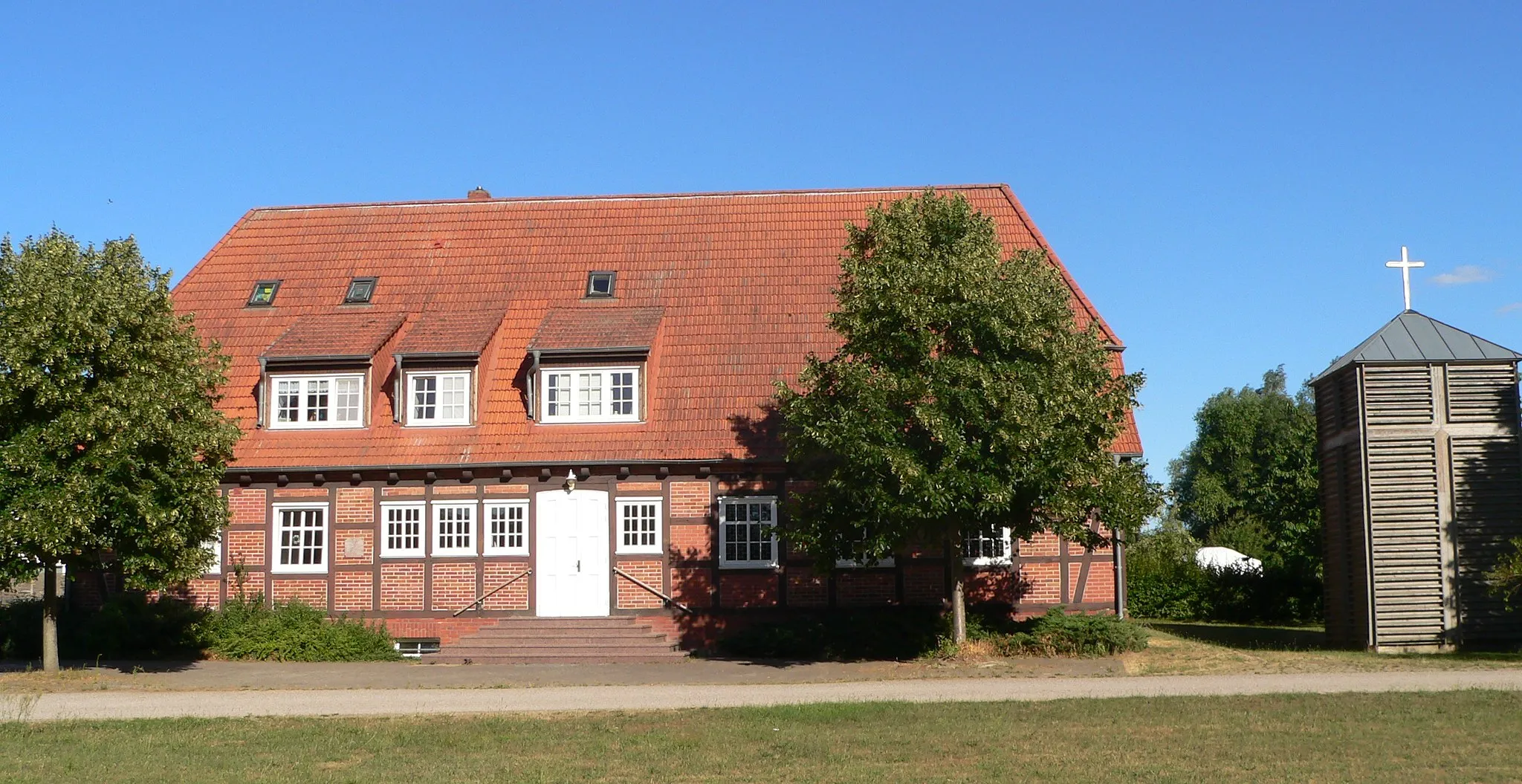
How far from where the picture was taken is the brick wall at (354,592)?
25.3 metres

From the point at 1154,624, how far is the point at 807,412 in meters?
13.3

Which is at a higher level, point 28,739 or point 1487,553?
point 1487,553

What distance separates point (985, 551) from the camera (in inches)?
983

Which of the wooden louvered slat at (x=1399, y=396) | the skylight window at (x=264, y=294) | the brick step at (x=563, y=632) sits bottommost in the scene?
the brick step at (x=563, y=632)

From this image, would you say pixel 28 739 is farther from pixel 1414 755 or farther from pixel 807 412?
pixel 1414 755

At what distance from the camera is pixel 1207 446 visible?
68.4 m

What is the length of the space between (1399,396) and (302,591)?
19.0 meters

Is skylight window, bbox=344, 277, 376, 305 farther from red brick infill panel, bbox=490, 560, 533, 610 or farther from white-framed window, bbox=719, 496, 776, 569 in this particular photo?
white-framed window, bbox=719, 496, 776, 569

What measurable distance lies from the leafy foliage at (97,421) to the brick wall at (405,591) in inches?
149

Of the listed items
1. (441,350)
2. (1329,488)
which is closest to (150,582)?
(441,350)

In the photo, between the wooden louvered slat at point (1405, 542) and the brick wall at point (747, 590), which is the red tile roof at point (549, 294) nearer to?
the brick wall at point (747, 590)

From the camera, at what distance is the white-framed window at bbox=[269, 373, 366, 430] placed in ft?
85.5

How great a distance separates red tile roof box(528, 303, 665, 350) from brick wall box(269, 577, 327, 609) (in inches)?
225

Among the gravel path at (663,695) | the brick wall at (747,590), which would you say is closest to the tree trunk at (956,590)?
the gravel path at (663,695)
